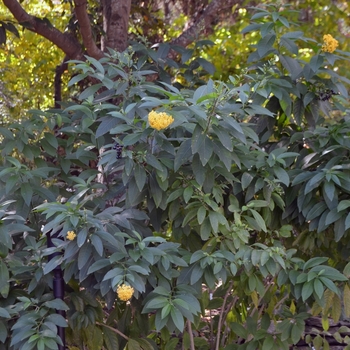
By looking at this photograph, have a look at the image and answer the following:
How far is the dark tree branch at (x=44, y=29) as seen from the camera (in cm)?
321

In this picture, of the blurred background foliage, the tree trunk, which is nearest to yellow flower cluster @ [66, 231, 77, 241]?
the tree trunk

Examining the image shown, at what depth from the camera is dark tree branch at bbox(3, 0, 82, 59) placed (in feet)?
10.5

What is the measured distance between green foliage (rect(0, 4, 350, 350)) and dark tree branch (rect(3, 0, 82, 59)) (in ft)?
2.87

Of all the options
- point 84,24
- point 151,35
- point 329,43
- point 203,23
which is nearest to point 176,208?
point 329,43

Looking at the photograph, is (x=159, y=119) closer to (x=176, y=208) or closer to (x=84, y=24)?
(x=176, y=208)

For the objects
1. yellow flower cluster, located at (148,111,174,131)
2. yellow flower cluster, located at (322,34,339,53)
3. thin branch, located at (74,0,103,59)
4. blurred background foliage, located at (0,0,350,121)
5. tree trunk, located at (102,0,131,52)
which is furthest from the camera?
blurred background foliage, located at (0,0,350,121)

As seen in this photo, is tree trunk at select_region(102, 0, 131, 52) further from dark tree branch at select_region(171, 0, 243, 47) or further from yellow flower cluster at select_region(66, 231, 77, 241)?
yellow flower cluster at select_region(66, 231, 77, 241)

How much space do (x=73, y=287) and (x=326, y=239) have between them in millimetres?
1086

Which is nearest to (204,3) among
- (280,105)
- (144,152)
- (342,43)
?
(342,43)

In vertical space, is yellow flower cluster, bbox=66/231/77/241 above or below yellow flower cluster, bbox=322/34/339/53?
below

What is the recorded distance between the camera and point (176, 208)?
7.10ft

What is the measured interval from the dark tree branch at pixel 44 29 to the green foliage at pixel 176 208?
0.88 metres

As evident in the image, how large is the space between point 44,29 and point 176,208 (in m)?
1.64

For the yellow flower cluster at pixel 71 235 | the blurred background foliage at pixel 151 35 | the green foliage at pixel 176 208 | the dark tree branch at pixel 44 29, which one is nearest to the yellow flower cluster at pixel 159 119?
the green foliage at pixel 176 208
